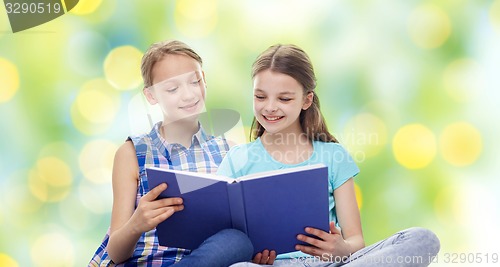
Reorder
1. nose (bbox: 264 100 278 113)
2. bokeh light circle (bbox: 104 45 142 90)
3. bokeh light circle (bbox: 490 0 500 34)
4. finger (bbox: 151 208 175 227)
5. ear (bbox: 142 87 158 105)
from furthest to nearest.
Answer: bokeh light circle (bbox: 490 0 500 34), bokeh light circle (bbox: 104 45 142 90), ear (bbox: 142 87 158 105), nose (bbox: 264 100 278 113), finger (bbox: 151 208 175 227)

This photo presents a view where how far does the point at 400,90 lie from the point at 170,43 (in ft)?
2.83

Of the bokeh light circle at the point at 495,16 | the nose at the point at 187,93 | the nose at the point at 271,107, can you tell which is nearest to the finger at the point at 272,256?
the nose at the point at 271,107

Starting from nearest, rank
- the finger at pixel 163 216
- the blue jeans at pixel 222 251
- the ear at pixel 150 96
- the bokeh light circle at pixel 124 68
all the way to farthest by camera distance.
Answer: the blue jeans at pixel 222 251 < the finger at pixel 163 216 < the ear at pixel 150 96 < the bokeh light circle at pixel 124 68

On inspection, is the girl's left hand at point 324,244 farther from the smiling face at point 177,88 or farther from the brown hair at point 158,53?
the brown hair at point 158,53

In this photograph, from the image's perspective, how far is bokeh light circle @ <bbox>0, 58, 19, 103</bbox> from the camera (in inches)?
87.6

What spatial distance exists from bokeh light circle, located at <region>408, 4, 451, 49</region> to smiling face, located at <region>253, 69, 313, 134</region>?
30.6 inches

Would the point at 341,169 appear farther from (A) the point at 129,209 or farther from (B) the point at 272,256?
(A) the point at 129,209

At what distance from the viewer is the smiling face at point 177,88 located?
171cm

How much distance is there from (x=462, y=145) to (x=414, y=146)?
0.53 feet

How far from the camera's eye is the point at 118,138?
2.23 metres

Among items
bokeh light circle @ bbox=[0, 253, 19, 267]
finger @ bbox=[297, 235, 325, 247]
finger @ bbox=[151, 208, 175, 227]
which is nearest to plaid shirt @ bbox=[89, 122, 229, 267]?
finger @ bbox=[151, 208, 175, 227]

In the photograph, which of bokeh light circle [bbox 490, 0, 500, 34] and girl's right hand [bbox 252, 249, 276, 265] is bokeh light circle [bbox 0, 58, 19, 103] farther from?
bokeh light circle [bbox 490, 0, 500, 34]

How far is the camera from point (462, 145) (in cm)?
231

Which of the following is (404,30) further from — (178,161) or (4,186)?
(4,186)
